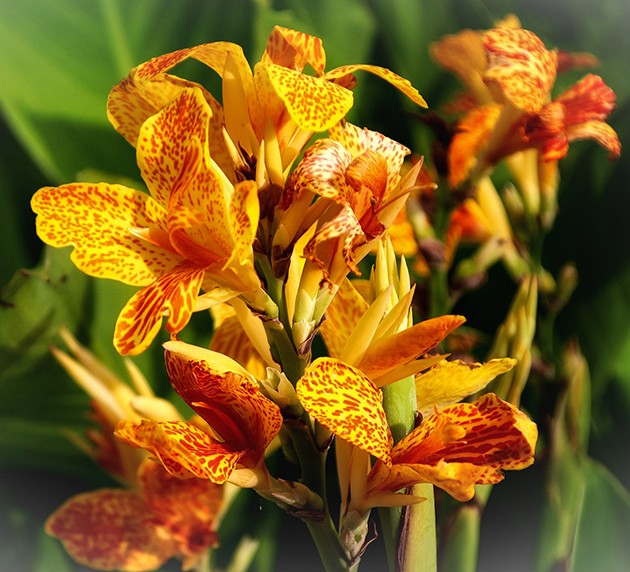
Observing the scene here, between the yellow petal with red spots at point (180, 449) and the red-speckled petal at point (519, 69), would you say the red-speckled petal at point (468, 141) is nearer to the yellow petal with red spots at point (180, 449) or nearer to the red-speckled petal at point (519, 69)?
the red-speckled petal at point (519, 69)

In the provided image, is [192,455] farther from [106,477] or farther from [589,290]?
[589,290]

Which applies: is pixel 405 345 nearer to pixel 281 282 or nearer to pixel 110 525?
pixel 281 282

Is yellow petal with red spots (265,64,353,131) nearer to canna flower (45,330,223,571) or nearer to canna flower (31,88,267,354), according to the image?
canna flower (31,88,267,354)

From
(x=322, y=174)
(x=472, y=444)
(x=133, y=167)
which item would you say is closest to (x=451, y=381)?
(x=472, y=444)

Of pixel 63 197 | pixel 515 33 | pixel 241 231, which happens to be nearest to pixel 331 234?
pixel 241 231

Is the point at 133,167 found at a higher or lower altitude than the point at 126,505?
higher

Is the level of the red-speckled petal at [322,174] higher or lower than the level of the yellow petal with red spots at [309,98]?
lower

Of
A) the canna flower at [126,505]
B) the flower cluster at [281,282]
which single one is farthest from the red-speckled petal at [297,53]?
the canna flower at [126,505]

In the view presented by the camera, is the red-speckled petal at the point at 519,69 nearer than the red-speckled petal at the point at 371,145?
No
